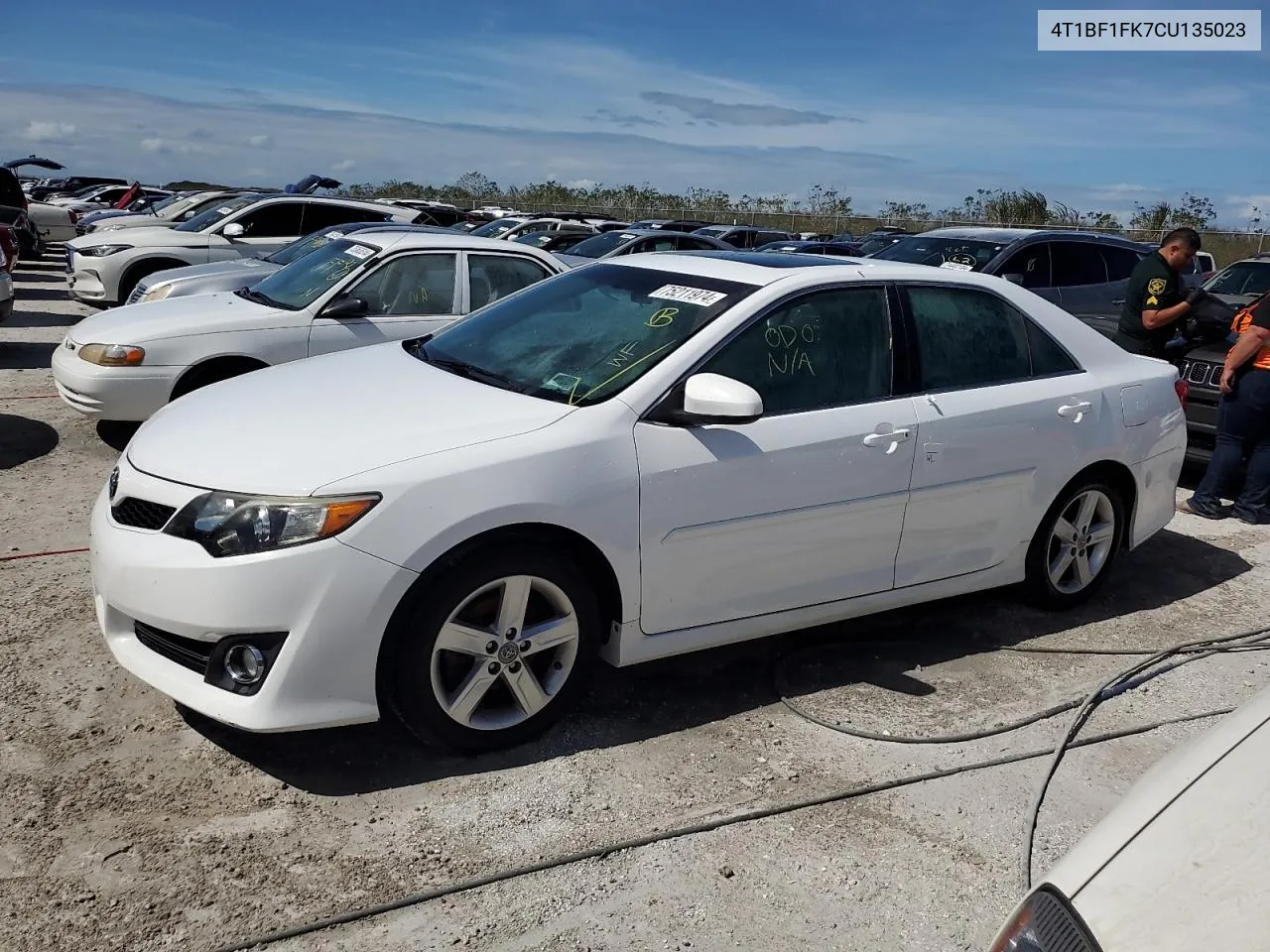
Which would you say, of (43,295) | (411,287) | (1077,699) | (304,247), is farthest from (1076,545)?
(43,295)

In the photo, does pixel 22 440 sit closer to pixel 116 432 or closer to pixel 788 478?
pixel 116 432

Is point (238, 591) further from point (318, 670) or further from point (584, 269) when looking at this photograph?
point (584, 269)

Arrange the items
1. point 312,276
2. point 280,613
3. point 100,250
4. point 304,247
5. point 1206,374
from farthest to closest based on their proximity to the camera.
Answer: point 100,250
point 304,247
point 312,276
point 1206,374
point 280,613

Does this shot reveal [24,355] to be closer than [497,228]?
Yes

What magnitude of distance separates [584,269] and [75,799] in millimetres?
2871

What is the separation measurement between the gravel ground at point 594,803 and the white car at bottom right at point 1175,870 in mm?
1152

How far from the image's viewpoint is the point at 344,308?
24.7 feet

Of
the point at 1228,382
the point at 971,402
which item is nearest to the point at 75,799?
the point at 971,402

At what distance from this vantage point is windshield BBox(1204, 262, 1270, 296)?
474 inches

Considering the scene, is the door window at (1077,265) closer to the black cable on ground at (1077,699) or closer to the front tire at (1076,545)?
the front tire at (1076,545)

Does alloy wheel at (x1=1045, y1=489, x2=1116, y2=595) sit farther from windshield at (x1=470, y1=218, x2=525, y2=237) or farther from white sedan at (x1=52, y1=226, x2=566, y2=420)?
windshield at (x1=470, y1=218, x2=525, y2=237)

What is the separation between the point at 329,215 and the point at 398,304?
6.77 meters

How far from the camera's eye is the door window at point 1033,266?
34.6 feet

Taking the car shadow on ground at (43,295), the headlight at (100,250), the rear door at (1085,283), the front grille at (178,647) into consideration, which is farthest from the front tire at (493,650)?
the car shadow on ground at (43,295)
